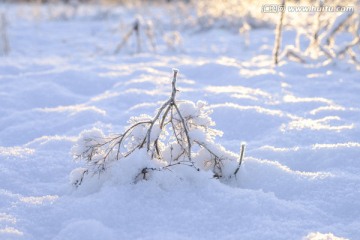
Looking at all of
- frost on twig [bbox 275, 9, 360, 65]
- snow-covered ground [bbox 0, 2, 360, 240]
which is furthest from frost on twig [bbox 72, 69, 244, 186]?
frost on twig [bbox 275, 9, 360, 65]

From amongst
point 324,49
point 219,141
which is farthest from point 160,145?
point 324,49

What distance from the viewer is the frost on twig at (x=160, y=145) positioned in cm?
176

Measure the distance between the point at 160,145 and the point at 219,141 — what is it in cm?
68

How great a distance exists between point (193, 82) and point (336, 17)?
62.8 inches

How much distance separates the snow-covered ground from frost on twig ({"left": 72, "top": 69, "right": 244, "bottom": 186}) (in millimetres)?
69

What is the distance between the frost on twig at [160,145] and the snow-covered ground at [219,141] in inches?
2.7

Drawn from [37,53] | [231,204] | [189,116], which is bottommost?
[37,53]

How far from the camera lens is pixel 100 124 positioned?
2.68m

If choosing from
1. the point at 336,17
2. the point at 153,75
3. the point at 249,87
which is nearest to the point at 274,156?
the point at 249,87

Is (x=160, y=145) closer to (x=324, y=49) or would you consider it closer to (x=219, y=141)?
(x=219, y=141)

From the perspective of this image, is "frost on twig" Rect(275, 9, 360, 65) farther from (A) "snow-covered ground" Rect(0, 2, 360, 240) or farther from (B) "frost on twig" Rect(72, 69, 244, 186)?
(B) "frost on twig" Rect(72, 69, 244, 186)

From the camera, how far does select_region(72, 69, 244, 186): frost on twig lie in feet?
5.78

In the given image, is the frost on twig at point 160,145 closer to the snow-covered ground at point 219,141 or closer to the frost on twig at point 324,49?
the snow-covered ground at point 219,141

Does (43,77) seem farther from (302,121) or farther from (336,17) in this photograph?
(336,17)
